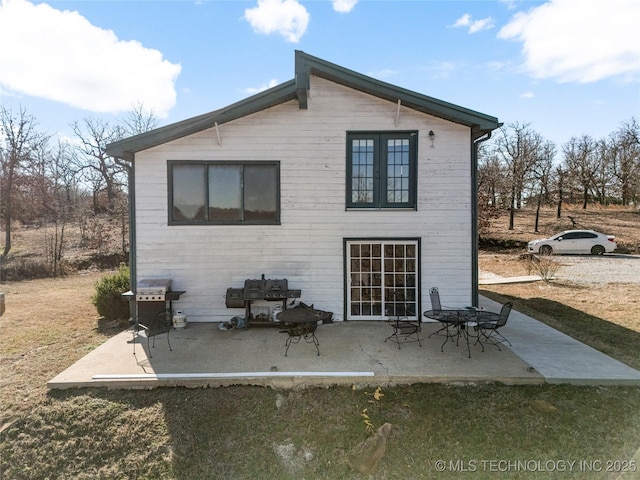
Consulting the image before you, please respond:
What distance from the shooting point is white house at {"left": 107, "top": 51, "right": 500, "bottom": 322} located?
7.84 meters

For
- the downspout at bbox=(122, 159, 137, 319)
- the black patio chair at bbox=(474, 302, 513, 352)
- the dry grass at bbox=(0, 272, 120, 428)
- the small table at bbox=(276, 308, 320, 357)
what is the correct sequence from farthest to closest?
the downspout at bbox=(122, 159, 137, 319) → the small table at bbox=(276, 308, 320, 357) → the black patio chair at bbox=(474, 302, 513, 352) → the dry grass at bbox=(0, 272, 120, 428)

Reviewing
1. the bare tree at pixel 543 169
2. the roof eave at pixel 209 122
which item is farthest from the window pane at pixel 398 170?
the bare tree at pixel 543 169

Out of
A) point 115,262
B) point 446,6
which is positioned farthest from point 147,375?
point 115,262

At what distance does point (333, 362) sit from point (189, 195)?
4.83 meters

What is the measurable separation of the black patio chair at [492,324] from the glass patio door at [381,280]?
5.19 ft

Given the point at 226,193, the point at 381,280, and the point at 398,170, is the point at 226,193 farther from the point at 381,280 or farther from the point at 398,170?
the point at 381,280

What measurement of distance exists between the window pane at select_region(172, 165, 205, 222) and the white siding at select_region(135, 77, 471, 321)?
0.25 m

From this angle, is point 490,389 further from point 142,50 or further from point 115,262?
point 115,262

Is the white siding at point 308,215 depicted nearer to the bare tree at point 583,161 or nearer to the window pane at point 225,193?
the window pane at point 225,193

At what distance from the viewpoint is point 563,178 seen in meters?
31.0

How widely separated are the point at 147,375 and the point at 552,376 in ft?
19.1

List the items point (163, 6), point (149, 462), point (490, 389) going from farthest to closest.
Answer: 1. point (163, 6)
2. point (490, 389)
3. point (149, 462)

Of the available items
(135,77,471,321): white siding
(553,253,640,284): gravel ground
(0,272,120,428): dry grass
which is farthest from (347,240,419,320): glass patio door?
(553,253,640,284): gravel ground

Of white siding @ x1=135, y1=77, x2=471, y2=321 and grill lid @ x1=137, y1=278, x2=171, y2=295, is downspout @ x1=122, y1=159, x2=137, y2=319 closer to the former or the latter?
white siding @ x1=135, y1=77, x2=471, y2=321
